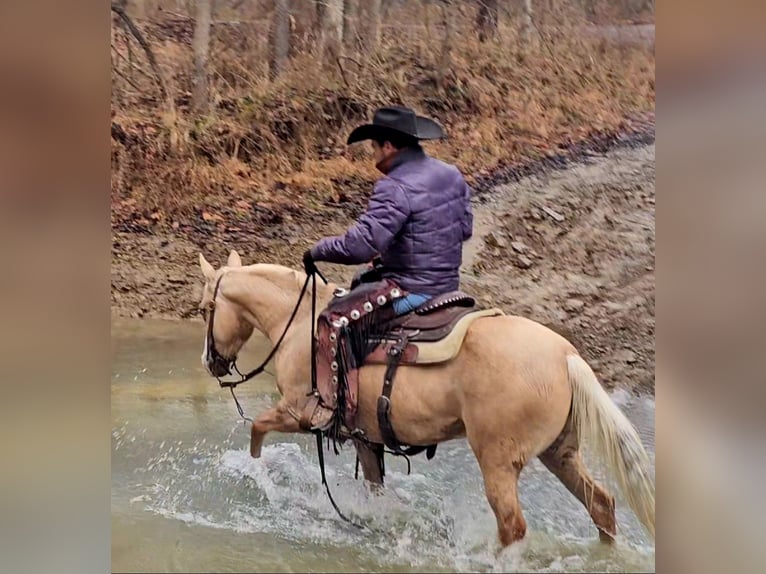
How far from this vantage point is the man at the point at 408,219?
231 cm

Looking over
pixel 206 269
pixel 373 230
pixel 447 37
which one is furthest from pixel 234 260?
pixel 447 37

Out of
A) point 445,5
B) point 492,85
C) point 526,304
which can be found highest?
point 445,5

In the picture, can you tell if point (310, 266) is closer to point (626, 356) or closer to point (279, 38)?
point (279, 38)

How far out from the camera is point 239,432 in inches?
95.0

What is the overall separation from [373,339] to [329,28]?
3.47 feet

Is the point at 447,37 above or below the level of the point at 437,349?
above

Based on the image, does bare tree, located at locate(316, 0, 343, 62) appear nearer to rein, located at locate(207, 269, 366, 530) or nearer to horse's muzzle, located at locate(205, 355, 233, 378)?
rein, located at locate(207, 269, 366, 530)

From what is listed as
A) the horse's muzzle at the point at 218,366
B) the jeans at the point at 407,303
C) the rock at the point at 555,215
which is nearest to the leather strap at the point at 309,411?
the horse's muzzle at the point at 218,366

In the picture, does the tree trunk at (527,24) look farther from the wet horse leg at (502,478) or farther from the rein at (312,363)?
the wet horse leg at (502,478)

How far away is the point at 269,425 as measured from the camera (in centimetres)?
240

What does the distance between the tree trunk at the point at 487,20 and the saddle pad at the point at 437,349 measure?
0.93m
